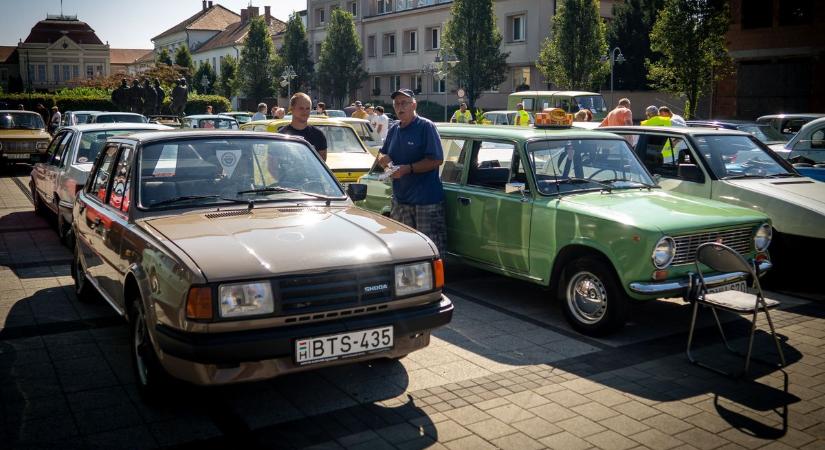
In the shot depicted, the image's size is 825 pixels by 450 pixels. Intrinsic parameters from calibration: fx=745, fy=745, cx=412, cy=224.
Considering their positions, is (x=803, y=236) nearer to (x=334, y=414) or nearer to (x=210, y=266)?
(x=334, y=414)

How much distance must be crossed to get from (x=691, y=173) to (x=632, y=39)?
1426 inches

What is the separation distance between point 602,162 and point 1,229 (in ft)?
31.3

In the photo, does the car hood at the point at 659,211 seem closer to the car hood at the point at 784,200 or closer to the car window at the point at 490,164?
the car window at the point at 490,164

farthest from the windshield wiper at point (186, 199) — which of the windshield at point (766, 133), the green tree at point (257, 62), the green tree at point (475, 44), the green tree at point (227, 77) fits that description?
the green tree at point (227, 77)

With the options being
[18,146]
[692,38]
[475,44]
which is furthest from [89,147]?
[475,44]

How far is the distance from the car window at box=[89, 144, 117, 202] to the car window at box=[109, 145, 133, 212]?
7.6 inches

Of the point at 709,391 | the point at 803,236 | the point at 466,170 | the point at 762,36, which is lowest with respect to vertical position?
the point at 709,391

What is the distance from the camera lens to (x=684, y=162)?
28.5ft

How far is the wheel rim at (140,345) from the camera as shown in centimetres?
466

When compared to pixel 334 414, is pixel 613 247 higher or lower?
higher

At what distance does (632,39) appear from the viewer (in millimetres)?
41969

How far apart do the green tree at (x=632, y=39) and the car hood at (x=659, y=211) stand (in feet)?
122

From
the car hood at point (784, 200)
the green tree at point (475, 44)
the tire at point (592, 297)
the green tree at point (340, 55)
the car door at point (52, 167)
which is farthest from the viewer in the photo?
the green tree at point (340, 55)

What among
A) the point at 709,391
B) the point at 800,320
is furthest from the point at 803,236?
the point at 709,391
